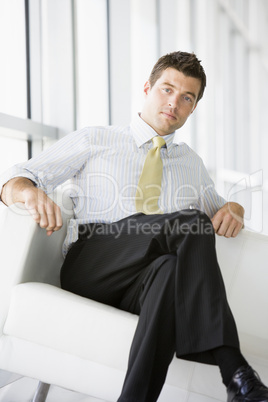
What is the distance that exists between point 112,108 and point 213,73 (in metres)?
1.74

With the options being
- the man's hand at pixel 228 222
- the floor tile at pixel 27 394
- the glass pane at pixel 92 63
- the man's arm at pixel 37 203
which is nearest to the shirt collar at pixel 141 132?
the man's hand at pixel 228 222

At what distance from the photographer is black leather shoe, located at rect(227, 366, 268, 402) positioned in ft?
3.68

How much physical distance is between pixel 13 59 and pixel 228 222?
1.85 metres

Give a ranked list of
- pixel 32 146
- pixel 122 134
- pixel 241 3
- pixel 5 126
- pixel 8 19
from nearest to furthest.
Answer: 1. pixel 122 134
2. pixel 5 126
3. pixel 8 19
4. pixel 32 146
5. pixel 241 3

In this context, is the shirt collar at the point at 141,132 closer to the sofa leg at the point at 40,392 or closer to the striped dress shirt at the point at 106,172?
the striped dress shirt at the point at 106,172

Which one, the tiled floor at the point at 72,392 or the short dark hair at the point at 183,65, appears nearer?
the tiled floor at the point at 72,392

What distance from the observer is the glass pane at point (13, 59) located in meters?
2.83

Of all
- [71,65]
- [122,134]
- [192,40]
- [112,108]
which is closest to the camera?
[122,134]

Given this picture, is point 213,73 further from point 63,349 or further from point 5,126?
point 63,349

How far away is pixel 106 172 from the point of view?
1761 millimetres

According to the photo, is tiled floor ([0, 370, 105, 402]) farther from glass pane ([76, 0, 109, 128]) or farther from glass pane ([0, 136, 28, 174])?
glass pane ([76, 0, 109, 128])

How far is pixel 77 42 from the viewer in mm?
3463

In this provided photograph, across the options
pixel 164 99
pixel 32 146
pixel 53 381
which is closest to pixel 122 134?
pixel 164 99

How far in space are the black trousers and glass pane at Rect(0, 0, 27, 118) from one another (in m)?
1.69
